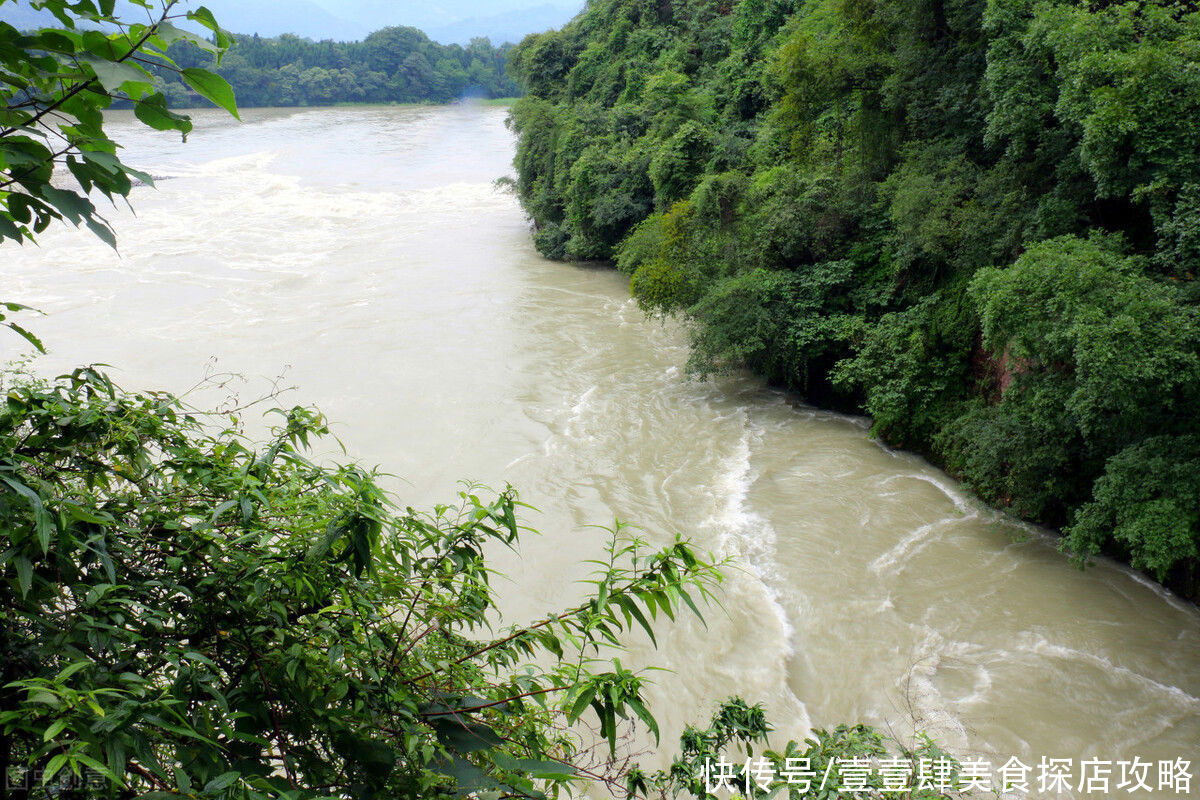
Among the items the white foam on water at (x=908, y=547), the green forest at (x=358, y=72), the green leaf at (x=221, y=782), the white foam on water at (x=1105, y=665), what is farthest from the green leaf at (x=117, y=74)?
the green forest at (x=358, y=72)

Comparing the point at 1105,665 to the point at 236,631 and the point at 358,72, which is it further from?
the point at 358,72

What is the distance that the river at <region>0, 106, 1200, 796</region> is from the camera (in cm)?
616

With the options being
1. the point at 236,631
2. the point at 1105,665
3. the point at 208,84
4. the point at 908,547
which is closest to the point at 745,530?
the point at 908,547

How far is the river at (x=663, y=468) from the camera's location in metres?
6.16

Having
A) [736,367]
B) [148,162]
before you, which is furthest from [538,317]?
[148,162]

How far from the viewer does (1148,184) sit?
23.2 ft

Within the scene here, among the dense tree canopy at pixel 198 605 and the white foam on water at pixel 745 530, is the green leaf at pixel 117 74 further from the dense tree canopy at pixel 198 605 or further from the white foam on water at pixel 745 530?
the white foam on water at pixel 745 530

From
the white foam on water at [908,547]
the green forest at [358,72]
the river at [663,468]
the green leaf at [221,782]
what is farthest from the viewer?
the green forest at [358,72]

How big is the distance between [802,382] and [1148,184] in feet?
16.8

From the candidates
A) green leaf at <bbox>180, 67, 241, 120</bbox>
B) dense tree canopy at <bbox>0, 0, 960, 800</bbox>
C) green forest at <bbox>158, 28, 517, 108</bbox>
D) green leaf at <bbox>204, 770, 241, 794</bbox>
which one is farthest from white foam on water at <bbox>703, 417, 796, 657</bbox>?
green forest at <bbox>158, 28, 517, 108</bbox>

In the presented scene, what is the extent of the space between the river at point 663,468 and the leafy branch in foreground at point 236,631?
4.50 m

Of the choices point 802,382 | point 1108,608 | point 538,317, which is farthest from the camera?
point 538,317

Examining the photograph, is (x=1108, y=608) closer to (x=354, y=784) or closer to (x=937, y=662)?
(x=937, y=662)

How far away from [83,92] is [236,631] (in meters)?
1.11
